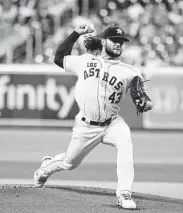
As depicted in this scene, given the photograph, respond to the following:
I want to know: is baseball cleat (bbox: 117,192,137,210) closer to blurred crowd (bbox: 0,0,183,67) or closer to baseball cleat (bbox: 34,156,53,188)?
baseball cleat (bbox: 34,156,53,188)

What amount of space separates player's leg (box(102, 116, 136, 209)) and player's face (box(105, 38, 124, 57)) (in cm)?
68

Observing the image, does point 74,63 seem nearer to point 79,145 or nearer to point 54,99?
point 79,145

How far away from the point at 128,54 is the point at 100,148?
3238mm

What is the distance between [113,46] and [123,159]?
1.12 metres

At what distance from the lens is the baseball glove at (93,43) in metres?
6.44

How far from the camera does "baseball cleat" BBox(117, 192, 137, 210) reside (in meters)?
5.82

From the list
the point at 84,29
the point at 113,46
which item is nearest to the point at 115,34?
the point at 113,46

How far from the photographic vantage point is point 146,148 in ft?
43.1

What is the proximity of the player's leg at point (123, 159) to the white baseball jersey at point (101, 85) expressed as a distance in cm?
15

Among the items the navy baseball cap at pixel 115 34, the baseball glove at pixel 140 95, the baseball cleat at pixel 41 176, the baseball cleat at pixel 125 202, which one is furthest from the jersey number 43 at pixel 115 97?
the baseball cleat at pixel 41 176

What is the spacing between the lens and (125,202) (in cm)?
586

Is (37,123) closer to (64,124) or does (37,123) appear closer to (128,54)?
(64,124)

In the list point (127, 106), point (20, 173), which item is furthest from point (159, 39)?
point (20, 173)

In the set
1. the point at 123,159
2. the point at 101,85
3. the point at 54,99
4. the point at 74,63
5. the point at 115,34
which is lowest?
the point at 54,99
